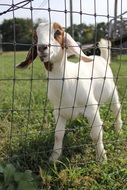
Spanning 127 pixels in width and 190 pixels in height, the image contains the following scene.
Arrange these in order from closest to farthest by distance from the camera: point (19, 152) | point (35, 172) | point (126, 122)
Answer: point (35, 172)
point (19, 152)
point (126, 122)

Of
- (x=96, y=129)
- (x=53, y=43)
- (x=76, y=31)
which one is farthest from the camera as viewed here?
(x=76, y=31)

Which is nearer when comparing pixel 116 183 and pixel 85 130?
pixel 116 183

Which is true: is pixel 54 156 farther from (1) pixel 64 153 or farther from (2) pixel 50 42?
(2) pixel 50 42

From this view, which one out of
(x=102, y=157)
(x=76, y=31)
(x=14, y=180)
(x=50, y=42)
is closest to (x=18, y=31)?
(x=76, y=31)

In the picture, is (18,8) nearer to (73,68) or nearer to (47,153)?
(73,68)

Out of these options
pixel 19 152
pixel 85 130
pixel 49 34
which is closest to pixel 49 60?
pixel 49 34

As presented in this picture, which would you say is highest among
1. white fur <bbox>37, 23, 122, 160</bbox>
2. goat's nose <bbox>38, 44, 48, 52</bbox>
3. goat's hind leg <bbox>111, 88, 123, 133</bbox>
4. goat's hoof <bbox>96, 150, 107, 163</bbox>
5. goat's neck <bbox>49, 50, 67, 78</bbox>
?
goat's nose <bbox>38, 44, 48, 52</bbox>

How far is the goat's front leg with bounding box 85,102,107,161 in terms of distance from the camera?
3.20m

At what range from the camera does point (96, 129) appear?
323cm

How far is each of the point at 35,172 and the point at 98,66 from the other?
3.67 ft

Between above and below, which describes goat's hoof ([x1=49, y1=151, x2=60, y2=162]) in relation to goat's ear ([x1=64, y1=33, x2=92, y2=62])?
below

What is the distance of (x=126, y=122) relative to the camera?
4137 mm

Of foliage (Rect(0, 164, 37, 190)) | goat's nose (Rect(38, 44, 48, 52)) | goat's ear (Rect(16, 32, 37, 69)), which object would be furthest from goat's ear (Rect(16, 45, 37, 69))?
foliage (Rect(0, 164, 37, 190))

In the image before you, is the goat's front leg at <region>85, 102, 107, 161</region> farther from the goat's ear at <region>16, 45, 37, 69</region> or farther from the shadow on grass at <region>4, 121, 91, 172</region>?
the goat's ear at <region>16, 45, 37, 69</region>
